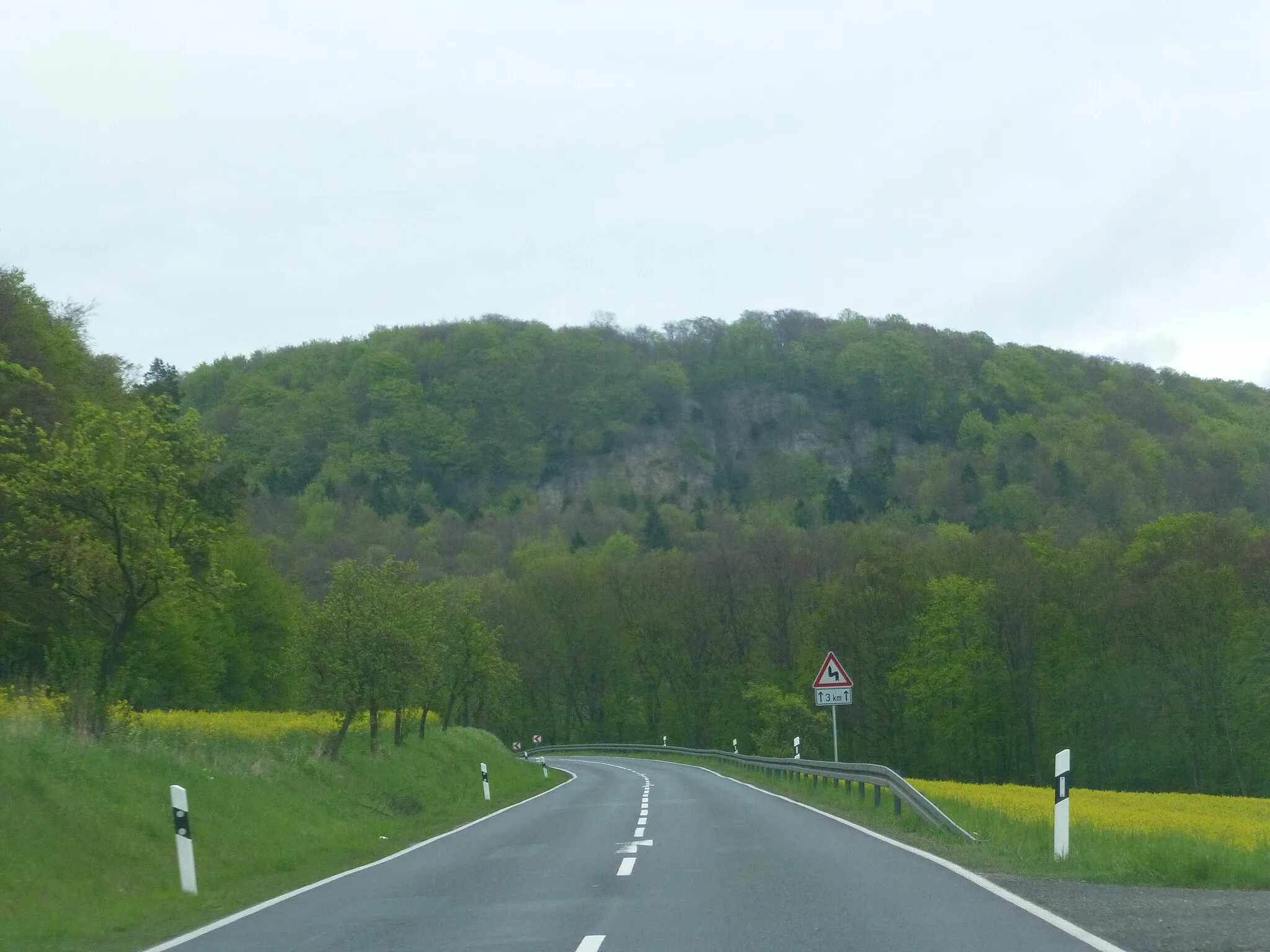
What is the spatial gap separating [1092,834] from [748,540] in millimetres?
69109

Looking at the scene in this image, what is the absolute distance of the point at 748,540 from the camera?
8425 cm

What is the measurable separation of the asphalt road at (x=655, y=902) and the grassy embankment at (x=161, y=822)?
1.17 metres

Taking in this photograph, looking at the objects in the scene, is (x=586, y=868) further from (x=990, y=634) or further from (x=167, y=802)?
(x=990, y=634)

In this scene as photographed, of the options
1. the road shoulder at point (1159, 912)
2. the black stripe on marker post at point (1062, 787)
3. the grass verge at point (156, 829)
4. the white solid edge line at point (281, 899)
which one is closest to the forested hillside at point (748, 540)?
the grass verge at point (156, 829)

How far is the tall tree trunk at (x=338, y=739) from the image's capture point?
94.1 ft

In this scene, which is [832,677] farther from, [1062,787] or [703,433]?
[703,433]

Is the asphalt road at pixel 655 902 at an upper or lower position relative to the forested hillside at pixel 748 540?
lower

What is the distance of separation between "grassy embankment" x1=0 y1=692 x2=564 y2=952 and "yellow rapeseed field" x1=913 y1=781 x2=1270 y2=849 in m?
9.51

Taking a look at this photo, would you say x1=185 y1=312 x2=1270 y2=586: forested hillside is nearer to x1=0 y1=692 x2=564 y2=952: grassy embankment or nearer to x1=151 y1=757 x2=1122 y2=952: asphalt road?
x1=0 y1=692 x2=564 y2=952: grassy embankment

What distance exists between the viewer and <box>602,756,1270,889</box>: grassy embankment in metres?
12.1

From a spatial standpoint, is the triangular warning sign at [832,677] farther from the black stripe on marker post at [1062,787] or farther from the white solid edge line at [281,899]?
the black stripe on marker post at [1062,787]

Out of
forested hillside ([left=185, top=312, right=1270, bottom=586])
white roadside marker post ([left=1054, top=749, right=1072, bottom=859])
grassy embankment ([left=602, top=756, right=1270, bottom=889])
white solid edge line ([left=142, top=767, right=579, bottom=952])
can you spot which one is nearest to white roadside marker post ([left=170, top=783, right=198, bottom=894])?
white solid edge line ([left=142, top=767, right=579, bottom=952])

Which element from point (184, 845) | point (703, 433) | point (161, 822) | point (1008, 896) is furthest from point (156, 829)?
point (703, 433)

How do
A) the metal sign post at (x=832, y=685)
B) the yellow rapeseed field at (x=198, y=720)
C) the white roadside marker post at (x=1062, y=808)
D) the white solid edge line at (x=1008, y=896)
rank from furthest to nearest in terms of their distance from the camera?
1. the metal sign post at (x=832, y=685)
2. the yellow rapeseed field at (x=198, y=720)
3. the white roadside marker post at (x=1062, y=808)
4. the white solid edge line at (x=1008, y=896)
